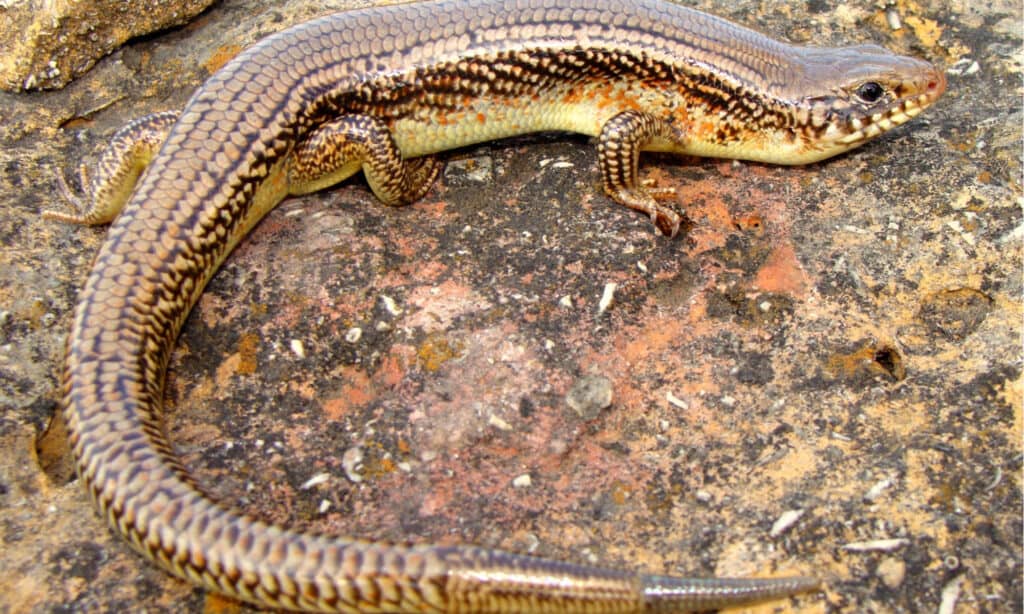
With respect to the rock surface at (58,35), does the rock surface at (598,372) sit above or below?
below

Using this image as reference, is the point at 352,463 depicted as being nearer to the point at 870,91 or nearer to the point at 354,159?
the point at 354,159

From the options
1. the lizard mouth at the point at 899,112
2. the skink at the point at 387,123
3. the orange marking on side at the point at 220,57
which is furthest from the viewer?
the orange marking on side at the point at 220,57

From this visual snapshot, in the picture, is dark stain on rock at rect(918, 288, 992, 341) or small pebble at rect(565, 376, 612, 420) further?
dark stain on rock at rect(918, 288, 992, 341)

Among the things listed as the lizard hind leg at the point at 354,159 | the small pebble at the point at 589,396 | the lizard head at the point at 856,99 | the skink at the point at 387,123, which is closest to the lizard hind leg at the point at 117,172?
the skink at the point at 387,123

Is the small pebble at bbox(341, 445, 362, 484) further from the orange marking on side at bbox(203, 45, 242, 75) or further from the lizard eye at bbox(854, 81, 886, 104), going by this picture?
the lizard eye at bbox(854, 81, 886, 104)

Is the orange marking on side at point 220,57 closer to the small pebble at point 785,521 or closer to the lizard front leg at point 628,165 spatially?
the lizard front leg at point 628,165

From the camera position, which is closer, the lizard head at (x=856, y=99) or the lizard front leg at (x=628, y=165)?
the lizard front leg at (x=628, y=165)

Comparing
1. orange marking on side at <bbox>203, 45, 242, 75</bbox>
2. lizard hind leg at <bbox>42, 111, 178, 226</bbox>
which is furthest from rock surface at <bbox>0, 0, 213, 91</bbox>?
lizard hind leg at <bbox>42, 111, 178, 226</bbox>
